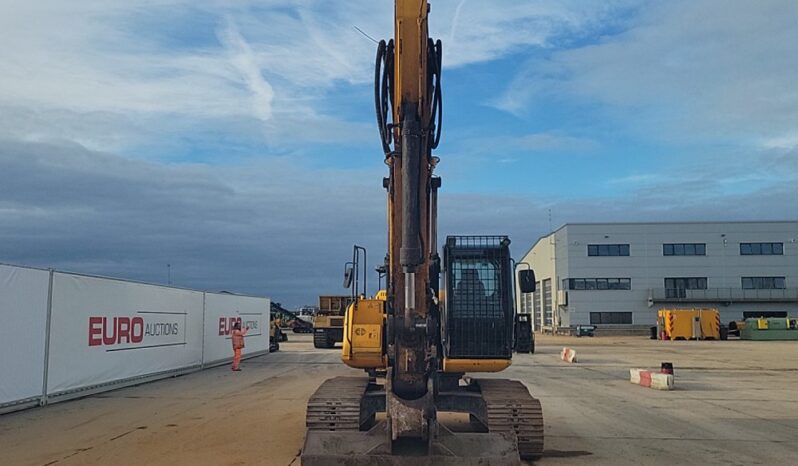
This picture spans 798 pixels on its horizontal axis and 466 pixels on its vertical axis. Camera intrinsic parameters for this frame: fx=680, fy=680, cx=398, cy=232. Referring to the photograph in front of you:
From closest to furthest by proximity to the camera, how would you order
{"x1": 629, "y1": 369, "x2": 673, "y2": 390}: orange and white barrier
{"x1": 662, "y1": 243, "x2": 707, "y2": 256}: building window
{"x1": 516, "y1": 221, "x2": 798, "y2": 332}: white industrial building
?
{"x1": 629, "y1": 369, "x2": 673, "y2": 390}: orange and white barrier → {"x1": 516, "y1": 221, "x2": 798, "y2": 332}: white industrial building → {"x1": 662, "y1": 243, "x2": 707, "y2": 256}: building window

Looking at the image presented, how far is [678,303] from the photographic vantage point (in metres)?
62.3

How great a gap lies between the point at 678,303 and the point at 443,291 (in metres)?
59.1

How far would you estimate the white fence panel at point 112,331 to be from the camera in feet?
48.4

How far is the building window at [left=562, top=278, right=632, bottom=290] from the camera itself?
63469 mm

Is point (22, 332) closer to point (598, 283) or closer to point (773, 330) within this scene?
point (773, 330)

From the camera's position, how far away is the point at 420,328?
738 centimetres

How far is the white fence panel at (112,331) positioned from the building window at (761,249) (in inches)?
2213

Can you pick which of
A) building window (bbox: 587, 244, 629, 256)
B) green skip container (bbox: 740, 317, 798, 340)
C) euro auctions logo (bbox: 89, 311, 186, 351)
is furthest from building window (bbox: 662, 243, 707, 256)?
euro auctions logo (bbox: 89, 311, 186, 351)

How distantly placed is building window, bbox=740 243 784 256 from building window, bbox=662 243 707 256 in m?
3.53

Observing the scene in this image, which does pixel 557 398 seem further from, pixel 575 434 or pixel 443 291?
pixel 443 291

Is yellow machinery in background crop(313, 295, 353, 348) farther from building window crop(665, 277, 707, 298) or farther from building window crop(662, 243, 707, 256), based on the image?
building window crop(662, 243, 707, 256)

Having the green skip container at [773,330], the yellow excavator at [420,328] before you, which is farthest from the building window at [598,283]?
the yellow excavator at [420,328]

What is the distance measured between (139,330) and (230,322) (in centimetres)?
866

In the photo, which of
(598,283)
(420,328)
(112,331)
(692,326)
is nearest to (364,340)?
(420,328)
